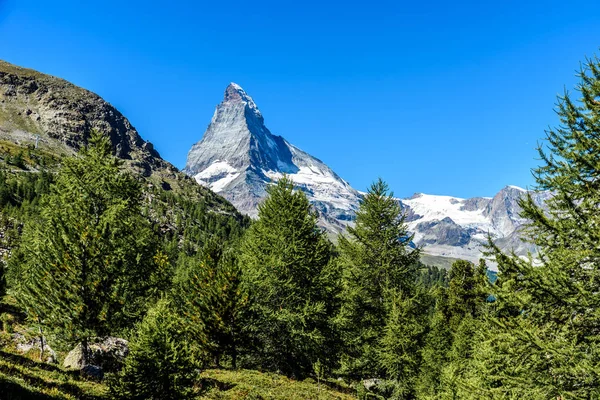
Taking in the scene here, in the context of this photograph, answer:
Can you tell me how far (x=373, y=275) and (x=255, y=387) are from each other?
35.9 ft

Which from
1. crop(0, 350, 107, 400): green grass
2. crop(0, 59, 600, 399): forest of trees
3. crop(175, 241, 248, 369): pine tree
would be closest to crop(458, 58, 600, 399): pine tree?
crop(0, 59, 600, 399): forest of trees

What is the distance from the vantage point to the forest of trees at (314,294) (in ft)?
30.0

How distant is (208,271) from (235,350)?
5.69 meters

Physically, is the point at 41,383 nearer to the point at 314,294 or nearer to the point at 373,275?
the point at 314,294

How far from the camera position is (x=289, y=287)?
20.1 m

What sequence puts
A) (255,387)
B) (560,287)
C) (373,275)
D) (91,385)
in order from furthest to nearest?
(373,275), (255,387), (91,385), (560,287)

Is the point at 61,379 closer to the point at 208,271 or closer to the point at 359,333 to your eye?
the point at 208,271

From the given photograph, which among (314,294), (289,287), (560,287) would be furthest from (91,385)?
(560,287)

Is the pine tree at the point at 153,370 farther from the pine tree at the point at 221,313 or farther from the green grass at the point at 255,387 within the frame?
the pine tree at the point at 221,313

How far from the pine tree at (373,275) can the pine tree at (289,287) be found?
2412 millimetres

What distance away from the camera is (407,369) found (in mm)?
21203

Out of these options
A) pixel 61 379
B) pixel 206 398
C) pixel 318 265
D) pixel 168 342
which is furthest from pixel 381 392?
pixel 61 379

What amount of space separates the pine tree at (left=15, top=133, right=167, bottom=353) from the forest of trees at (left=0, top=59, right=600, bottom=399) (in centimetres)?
7

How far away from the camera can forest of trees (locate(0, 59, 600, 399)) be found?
9.13 meters
